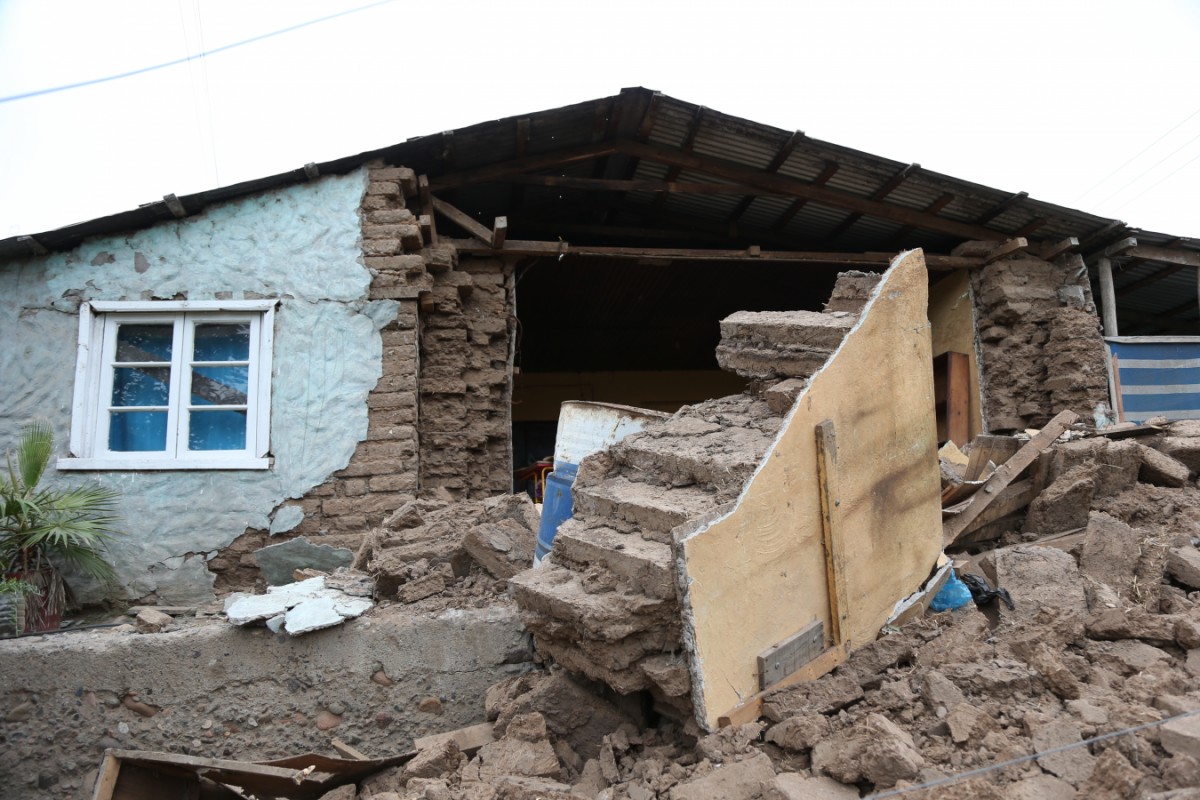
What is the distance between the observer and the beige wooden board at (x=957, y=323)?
902 centimetres

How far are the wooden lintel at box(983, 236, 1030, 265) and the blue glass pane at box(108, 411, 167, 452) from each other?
825cm

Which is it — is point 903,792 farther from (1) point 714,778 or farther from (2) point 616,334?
(2) point 616,334

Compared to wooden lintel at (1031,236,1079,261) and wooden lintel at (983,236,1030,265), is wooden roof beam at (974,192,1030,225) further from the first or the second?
wooden lintel at (1031,236,1079,261)

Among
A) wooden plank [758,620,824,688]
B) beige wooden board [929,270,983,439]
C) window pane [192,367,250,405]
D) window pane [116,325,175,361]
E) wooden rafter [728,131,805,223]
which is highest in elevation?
wooden rafter [728,131,805,223]

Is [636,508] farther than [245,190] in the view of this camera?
No

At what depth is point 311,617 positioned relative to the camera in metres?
4.16

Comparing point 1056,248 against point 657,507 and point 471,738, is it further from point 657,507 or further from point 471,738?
point 471,738

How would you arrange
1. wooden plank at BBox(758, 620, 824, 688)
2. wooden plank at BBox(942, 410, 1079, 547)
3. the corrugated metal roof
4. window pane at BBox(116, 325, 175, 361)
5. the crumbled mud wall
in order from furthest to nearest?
1. the crumbled mud wall
2. the corrugated metal roof
3. window pane at BBox(116, 325, 175, 361)
4. wooden plank at BBox(942, 410, 1079, 547)
5. wooden plank at BBox(758, 620, 824, 688)

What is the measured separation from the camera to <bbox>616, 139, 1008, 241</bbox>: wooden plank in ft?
26.3

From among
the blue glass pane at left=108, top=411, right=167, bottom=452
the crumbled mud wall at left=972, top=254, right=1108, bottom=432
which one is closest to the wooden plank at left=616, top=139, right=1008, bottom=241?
the crumbled mud wall at left=972, top=254, right=1108, bottom=432

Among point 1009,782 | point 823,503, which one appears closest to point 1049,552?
point 823,503

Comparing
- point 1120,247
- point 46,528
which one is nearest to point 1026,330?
point 1120,247

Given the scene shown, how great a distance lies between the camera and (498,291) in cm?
784

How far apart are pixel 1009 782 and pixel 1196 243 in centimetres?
879
